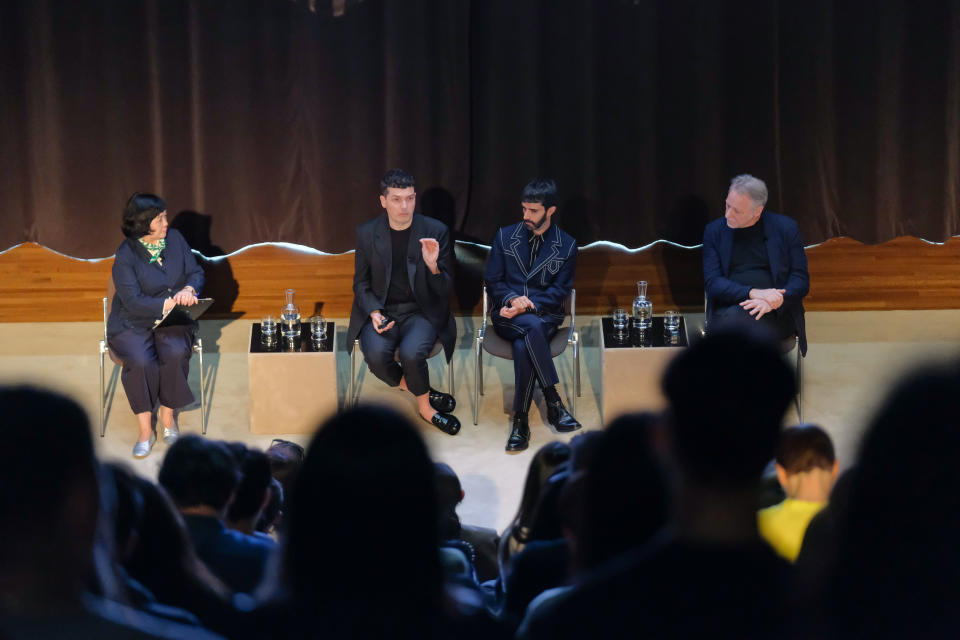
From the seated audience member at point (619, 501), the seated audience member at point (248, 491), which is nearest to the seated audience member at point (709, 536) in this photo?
the seated audience member at point (619, 501)

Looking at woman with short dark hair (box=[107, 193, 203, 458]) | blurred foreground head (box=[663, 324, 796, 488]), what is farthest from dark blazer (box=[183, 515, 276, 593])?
woman with short dark hair (box=[107, 193, 203, 458])

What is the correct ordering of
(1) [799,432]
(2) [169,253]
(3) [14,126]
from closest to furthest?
(1) [799,432] < (2) [169,253] < (3) [14,126]

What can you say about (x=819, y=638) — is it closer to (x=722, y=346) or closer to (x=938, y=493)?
(x=938, y=493)

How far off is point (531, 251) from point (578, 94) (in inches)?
47.7

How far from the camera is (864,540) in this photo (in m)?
1.28

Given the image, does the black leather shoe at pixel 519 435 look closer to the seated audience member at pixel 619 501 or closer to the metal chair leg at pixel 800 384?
the metal chair leg at pixel 800 384

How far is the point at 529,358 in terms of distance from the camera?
454 cm

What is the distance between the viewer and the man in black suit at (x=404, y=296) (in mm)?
4602

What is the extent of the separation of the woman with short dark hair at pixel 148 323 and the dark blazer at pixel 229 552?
102 inches

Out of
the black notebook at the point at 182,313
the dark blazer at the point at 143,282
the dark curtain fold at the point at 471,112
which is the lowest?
the black notebook at the point at 182,313

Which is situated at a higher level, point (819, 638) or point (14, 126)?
point (14, 126)

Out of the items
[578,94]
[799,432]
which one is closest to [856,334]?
[578,94]

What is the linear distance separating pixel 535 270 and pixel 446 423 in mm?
776

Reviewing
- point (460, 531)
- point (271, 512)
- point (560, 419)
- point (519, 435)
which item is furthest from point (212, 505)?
point (560, 419)
